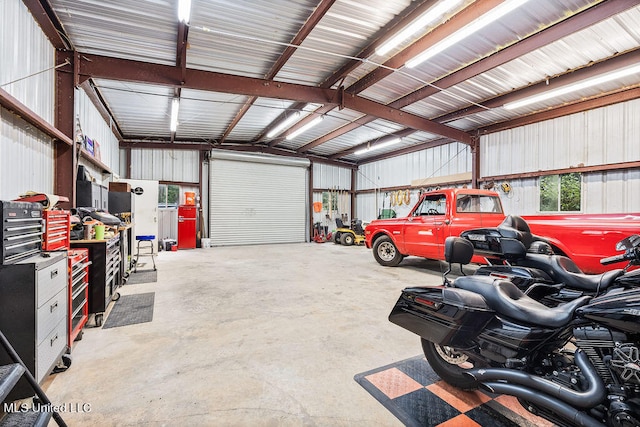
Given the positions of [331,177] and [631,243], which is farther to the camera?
[331,177]

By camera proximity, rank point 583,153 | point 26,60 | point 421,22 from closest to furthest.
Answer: point 26,60 < point 421,22 < point 583,153

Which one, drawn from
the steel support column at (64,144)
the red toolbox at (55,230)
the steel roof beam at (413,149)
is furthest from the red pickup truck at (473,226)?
the steel support column at (64,144)

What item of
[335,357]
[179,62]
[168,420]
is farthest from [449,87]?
[168,420]

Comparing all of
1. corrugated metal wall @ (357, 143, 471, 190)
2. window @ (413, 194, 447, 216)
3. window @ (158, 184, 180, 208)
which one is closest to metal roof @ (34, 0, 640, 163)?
corrugated metal wall @ (357, 143, 471, 190)

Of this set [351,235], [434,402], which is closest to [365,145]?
[351,235]

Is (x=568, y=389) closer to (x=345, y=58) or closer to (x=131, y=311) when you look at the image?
(x=131, y=311)

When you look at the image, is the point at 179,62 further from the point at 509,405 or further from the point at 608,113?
the point at 608,113

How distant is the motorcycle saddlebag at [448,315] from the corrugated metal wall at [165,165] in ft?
33.3

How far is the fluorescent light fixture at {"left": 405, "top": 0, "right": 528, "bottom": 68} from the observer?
3.34 metres

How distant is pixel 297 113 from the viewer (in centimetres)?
739

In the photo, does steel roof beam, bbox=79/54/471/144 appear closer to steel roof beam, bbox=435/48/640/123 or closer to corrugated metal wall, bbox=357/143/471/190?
steel roof beam, bbox=435/48/640/123

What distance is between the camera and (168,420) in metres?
1.63

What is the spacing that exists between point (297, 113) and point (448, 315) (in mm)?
6673

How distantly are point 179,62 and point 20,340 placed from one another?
4849mm
